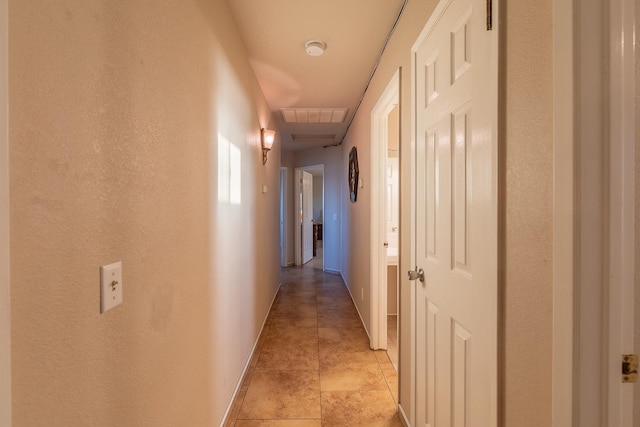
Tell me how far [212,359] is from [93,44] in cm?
142

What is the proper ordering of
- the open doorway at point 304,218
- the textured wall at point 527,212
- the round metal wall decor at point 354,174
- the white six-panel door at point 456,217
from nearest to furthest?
A: the textured wall at point 527,212
the white six-panel door at point 456,217
the round metal wall decor at point 354,174
the open doorway at point 304,218

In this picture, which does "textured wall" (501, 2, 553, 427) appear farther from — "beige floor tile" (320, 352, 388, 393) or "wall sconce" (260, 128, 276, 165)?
"wall sconce" (260, 128, 276, 165)

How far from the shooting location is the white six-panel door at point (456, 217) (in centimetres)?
89

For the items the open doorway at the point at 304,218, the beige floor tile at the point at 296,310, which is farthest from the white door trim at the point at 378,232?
the open doorway at the point at 304,218

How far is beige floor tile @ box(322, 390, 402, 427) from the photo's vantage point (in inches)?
68.4

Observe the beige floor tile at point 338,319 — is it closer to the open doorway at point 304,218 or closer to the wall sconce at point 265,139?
the wall sconce at point 265,139

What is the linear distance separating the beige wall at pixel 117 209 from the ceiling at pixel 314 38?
41cm

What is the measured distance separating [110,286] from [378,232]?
217 centimetres

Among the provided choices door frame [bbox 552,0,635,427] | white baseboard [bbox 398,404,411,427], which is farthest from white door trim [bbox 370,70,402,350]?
door frame [bbox 552,0,635,427]

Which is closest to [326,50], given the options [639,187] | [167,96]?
[167,96]

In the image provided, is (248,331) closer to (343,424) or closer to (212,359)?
(212,359)

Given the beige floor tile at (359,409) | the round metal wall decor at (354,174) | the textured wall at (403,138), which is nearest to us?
the textured wall at (403,138)

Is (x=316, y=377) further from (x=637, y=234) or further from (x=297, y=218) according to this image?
(x=297, y=218)

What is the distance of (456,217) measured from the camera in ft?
3.69
